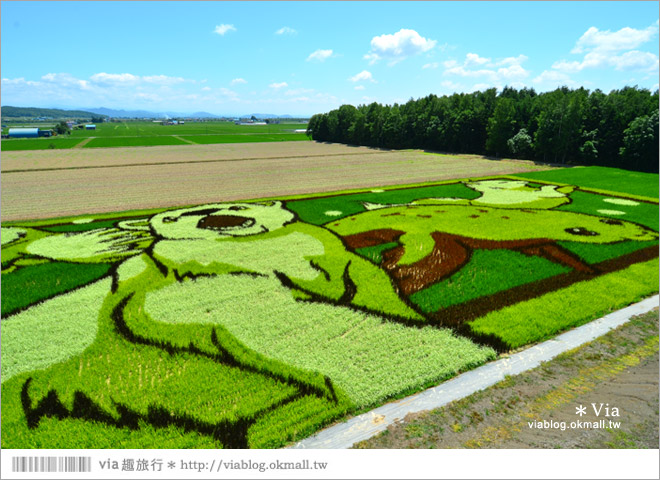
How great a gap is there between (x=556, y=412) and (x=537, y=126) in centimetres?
8224

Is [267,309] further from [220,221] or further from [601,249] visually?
[601,249]

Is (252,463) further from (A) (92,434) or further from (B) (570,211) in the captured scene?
(B) (570,211)

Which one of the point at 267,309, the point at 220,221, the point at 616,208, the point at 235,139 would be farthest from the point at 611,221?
the point at 235,139

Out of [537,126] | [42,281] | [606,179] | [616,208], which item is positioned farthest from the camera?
[537,126]

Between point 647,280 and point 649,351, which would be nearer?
point 649,351

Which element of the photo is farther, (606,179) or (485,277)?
(606,179)

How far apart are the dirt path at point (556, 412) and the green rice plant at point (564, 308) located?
1668 mm

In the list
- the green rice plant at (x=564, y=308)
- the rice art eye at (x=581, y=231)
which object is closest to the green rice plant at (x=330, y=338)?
the green rice plant at (x=564, y=308)

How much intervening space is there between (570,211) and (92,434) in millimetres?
37406

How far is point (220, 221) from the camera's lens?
1138 inches

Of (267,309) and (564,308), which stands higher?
(564,308)

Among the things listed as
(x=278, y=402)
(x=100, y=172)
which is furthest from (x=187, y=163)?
(x=278, y=402)

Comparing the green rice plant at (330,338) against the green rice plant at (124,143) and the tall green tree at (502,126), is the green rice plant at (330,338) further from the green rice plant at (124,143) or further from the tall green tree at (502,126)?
the green rice plant at (124,143)

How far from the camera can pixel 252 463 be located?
8133mm
